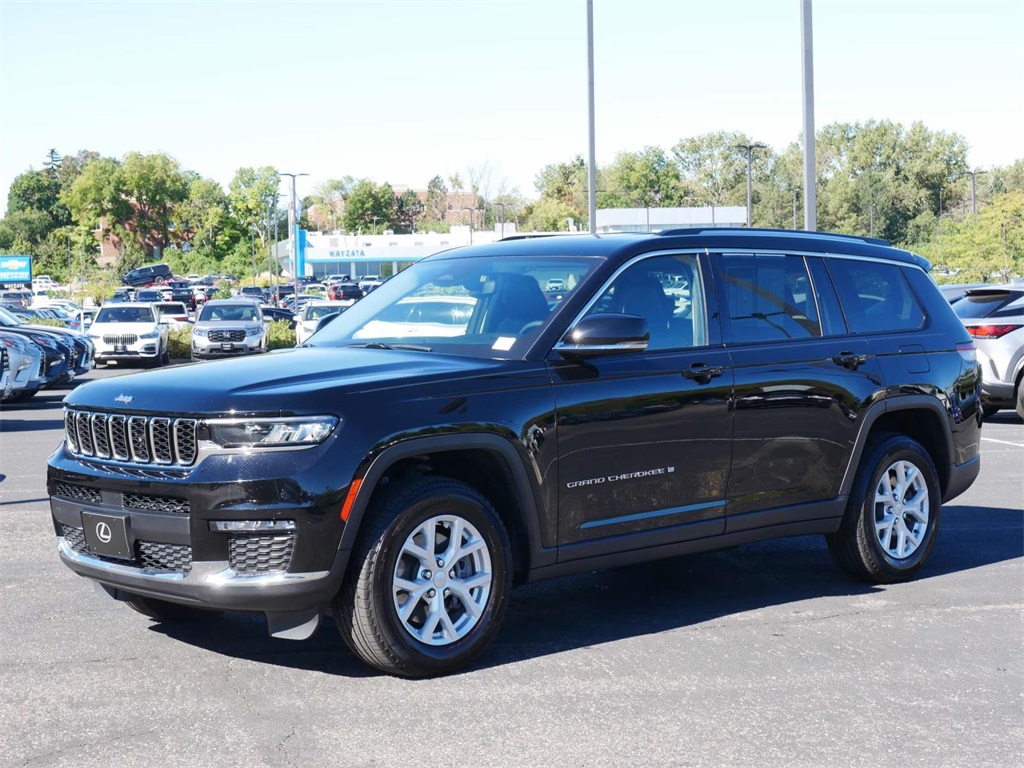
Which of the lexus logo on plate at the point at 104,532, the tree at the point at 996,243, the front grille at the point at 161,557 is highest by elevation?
the tree at the point at 996,243

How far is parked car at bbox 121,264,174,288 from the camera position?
313 ft

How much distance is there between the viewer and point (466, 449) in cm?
538

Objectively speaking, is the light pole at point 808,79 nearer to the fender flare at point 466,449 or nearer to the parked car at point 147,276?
the fender flare at point 466,449

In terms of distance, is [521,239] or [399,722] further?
[521,239]

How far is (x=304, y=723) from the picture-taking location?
4.70m

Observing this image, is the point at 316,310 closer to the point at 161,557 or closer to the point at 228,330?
the point at 228,330

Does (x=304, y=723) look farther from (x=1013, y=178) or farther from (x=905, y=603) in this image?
(x=1013, y=178)

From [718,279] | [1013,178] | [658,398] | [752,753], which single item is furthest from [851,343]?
[1013,178]

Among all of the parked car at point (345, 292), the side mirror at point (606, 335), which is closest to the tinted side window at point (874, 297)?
the side mirror at point (606, 335)

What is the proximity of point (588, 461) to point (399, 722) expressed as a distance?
152cm

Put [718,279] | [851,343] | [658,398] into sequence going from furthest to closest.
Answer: [851,343]
[718,279]
[658,398]

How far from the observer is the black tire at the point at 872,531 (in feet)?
22.7

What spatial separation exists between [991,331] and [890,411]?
30.5 feet

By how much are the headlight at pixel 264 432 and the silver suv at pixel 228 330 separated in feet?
94.6
